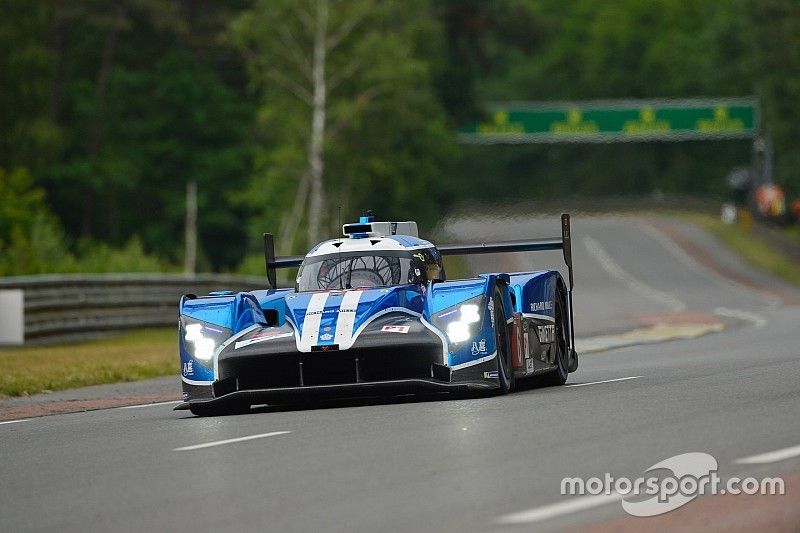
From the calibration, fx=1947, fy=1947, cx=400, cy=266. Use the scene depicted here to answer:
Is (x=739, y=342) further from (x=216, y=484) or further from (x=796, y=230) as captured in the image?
(x=796, y=230)

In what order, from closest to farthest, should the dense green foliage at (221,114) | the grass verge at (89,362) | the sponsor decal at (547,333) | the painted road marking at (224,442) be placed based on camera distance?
the painted road marking at (224,442) → the sponsor decal at (547,333) → the grass verge at (89,362) → the dense green foliage at (221,114)

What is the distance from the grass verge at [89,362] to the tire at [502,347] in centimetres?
584

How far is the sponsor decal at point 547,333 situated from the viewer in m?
16.8

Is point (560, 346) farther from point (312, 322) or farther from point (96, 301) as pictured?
point (96, 301)

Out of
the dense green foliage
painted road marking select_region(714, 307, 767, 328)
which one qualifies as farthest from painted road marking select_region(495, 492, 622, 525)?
the dense green foliage

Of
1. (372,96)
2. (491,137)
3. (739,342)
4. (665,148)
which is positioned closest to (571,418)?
(739,342)

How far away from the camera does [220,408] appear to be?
1506 centimetres

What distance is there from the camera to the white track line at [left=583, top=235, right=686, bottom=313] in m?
50.4

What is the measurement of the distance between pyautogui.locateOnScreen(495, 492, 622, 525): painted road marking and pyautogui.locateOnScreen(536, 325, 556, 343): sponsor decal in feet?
25.9

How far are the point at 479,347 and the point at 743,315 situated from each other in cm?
2450

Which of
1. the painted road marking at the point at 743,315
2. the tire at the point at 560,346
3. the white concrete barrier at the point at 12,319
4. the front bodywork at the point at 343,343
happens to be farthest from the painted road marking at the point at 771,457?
the painted road marking at the point at 743,315

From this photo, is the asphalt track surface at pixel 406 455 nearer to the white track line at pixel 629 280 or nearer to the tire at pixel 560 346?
the tire at pixel 560 346
